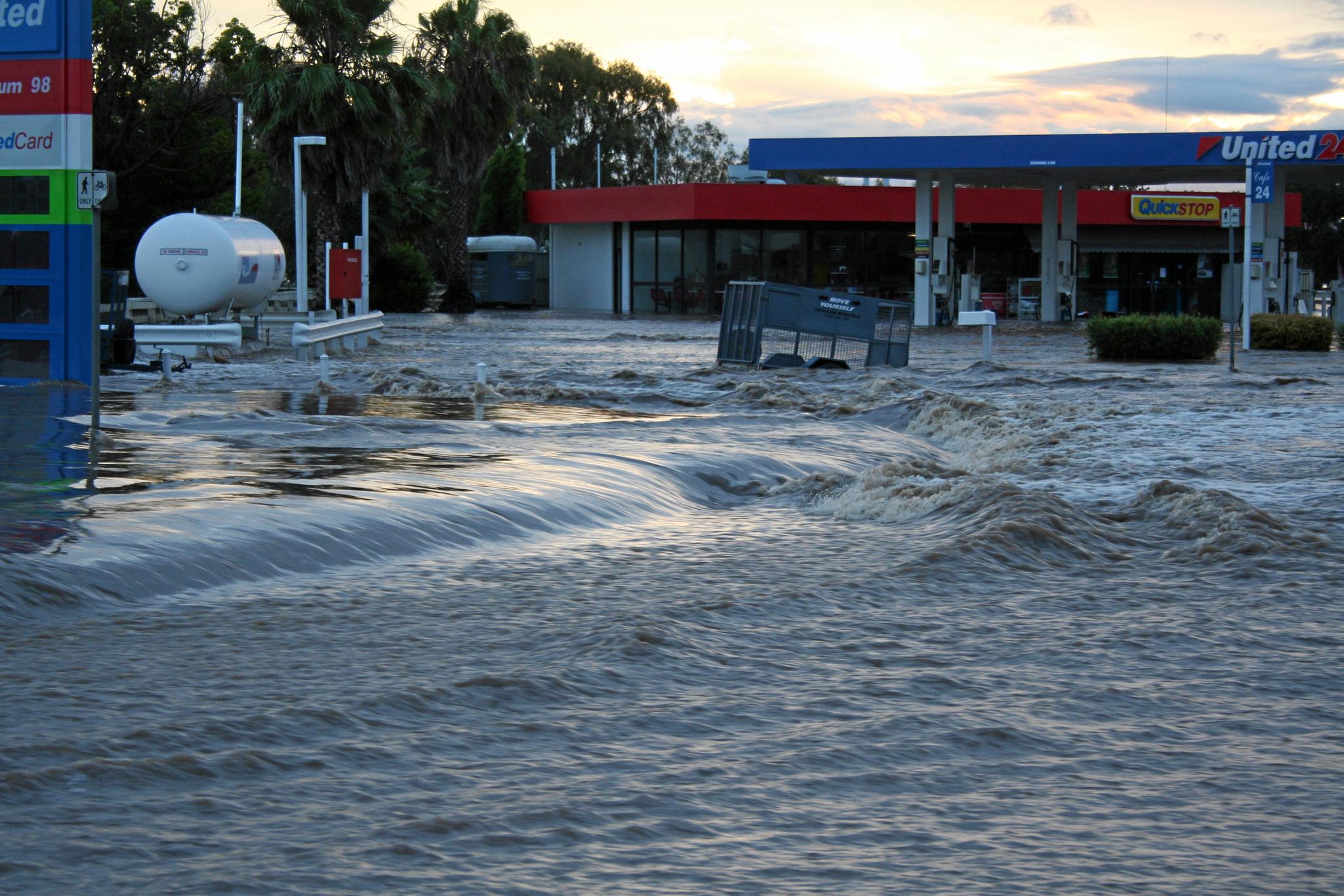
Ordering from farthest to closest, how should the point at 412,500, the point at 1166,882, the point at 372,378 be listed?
the point at 372,378
the point at 412,500
the point at 1166,882

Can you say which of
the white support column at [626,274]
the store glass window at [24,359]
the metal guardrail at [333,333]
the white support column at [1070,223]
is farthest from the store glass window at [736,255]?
the store glass window at [24,359]

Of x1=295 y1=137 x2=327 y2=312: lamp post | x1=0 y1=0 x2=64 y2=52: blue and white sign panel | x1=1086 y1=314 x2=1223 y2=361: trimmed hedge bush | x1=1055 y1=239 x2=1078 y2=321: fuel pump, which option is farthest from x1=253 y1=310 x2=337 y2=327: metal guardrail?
x1=1055 y1=239 x2=1078 y2=321: fuel pump

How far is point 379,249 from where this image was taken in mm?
55656

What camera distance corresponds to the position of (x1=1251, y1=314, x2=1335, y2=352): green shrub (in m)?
29.0

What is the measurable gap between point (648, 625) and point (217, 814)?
2.78 meters

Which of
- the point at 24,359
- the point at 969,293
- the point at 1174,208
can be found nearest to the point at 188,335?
the point at 24,359

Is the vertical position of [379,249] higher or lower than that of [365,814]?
higher

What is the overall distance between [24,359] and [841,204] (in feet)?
122

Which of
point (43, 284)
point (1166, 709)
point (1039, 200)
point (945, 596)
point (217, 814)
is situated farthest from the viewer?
point (1039, 200)

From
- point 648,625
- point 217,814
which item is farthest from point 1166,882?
point 648,625

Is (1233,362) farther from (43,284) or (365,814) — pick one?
(365,814)

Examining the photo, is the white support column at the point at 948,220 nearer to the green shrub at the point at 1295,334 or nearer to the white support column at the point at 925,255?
the white support column at the point at 925,255

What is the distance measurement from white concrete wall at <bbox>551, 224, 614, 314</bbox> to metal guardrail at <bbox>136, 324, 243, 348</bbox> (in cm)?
3276

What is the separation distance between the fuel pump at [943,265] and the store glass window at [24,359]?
94.5ft
